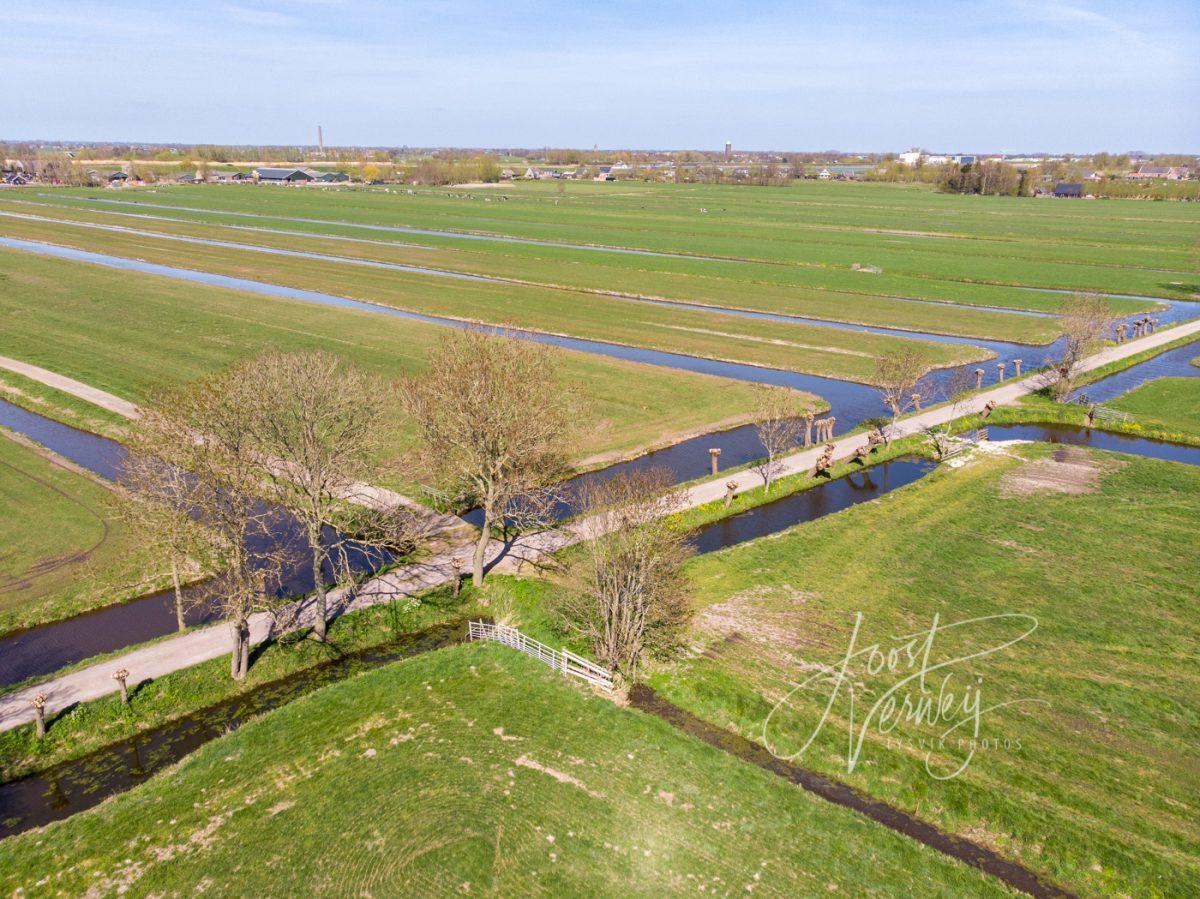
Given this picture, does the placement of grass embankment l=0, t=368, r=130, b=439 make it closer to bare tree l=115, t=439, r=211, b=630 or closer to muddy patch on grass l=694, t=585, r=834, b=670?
bare tree l=115, t=439, r=211, b=630

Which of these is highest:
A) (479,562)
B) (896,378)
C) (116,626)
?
(896,378)

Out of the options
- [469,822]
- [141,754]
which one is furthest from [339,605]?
[469,822]

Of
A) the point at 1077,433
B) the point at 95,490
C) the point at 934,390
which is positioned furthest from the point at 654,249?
the point at 95,490

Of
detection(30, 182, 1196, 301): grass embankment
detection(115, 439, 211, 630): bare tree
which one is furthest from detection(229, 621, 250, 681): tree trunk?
detection(30, 182, 1196, 301): grass embankment

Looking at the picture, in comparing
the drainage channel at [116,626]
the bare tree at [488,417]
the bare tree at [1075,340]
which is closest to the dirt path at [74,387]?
the drainage channel at [116,626]

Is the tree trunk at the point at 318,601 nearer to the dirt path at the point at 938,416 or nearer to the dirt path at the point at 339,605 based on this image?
the dirt path at the point at 339,605

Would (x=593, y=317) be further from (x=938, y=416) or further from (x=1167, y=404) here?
(x=1167, y=404)
